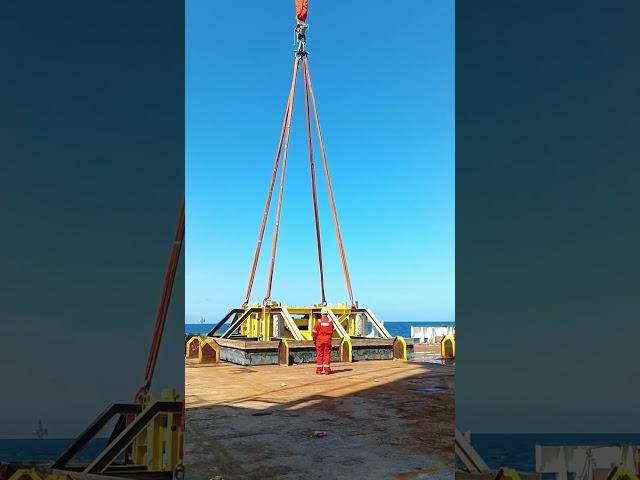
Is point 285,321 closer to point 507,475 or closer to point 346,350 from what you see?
point 346,350

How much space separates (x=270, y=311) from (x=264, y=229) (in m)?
2.71

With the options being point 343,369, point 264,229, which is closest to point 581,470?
point 343,369

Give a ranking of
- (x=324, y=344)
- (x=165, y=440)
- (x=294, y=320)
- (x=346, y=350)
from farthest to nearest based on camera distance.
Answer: (x=294, y=320), (x=346, y=350), (x=324, y=344), (x=165, y=440)

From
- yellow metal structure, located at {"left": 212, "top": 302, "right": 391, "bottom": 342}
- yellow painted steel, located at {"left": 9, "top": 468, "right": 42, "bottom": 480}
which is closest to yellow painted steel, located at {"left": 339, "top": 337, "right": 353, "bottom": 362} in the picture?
yellow metal structure, located at {"left": 212, "top": 302, "right": 391, "bottom": 342}

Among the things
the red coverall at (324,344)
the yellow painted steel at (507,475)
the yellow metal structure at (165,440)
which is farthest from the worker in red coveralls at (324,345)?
the yellow painted steel at (507,475)

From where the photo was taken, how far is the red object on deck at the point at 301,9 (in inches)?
645

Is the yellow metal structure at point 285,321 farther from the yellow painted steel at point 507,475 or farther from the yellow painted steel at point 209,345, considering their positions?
the yellow painted steel at point 507,475

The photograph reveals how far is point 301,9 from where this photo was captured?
16375 mm

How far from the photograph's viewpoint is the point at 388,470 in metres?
5.16

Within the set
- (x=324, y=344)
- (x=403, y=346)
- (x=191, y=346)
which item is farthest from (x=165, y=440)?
(x=403, y=346)

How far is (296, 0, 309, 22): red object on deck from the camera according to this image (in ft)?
53.7

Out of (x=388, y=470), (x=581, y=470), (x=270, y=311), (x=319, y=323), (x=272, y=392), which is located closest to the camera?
(x=388, y=470)

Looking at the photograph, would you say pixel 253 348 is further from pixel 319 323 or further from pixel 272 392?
pixel 272 392

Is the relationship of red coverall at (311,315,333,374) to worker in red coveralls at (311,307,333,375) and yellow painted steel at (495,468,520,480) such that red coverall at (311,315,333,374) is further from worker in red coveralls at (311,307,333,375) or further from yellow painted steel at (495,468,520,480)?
yellow painted steel at (495,468,520,480)
